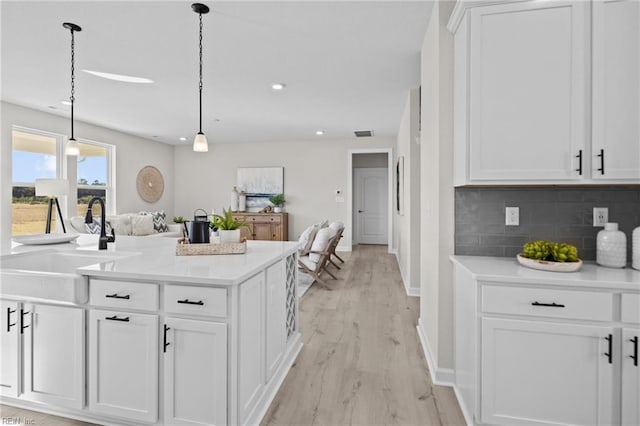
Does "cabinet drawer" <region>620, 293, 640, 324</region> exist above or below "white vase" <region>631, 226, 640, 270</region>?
below

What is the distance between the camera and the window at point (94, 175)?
5.97 m

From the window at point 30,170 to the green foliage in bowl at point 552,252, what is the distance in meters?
6.47

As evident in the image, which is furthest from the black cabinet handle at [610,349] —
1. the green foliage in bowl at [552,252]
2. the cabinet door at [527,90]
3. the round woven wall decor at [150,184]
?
the round woven wall decor at [150,184]

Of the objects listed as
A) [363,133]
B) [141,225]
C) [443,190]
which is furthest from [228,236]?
[363,133]

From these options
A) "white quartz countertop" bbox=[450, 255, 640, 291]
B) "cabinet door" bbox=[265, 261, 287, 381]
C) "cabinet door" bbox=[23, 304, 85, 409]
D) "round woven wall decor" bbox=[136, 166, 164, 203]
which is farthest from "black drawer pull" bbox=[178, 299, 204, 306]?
"round woven wall decor" bbox=[136, 166, 164, 203]

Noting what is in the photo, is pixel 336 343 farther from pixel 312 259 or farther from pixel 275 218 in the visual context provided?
pixel 275 218


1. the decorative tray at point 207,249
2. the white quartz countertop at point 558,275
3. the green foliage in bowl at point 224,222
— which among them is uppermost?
the green foliage in bowl at point 224,222

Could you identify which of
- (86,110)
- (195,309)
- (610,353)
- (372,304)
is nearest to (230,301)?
(195,309)

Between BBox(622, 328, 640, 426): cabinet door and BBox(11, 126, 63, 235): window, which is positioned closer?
BBox(622, 328, 640, 426): cabinet door

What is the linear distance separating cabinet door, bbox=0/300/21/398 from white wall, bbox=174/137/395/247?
6.13 m

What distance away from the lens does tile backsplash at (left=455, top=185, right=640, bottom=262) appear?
1.90 m

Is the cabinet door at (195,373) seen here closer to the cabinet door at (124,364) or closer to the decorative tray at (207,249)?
the cabinet door at (124,364)

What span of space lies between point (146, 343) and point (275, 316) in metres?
0.76

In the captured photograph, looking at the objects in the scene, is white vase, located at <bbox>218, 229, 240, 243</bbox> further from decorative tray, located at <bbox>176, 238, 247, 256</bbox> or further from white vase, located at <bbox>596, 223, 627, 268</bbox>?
white vase, located at <bbox>596, 223, 627, 268</bbox>
